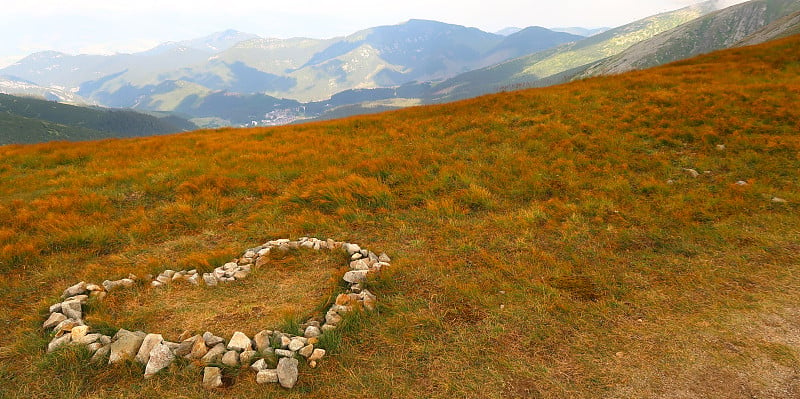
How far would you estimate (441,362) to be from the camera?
17.1ft

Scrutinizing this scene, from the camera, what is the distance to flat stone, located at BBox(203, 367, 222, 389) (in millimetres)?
5021

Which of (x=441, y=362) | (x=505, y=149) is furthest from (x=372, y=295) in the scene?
(x=505, y=149)

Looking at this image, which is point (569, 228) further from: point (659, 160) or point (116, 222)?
point (116, 222)

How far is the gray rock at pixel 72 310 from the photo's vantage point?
6.47m

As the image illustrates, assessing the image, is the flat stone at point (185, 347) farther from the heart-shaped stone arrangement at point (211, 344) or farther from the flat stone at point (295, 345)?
the flat stone at point (295, 345)

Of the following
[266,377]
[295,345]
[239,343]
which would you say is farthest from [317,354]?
[239,343]

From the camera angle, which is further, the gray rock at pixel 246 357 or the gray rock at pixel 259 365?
the gray rock at pixel 246 357

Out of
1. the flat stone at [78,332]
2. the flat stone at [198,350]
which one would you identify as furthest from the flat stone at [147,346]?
the flat stone at [78,332]

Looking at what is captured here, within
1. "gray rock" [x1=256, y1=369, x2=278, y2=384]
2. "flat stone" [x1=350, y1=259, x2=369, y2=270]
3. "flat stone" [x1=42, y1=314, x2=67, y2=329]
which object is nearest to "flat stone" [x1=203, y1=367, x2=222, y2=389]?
"gray rock" [x1=256, y1=369, x2=278, y2=384]

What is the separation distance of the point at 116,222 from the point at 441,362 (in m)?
11.7

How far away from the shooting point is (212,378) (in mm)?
5062

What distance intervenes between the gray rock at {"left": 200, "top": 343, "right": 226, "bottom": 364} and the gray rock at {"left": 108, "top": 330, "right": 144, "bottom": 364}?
123 centimetres

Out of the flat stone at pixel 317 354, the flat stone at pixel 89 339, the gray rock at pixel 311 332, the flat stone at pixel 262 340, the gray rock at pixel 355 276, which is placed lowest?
the flat stone at pixel 317 354

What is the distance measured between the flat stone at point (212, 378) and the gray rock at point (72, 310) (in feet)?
11.7
